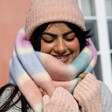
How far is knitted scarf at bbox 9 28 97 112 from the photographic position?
150 cm

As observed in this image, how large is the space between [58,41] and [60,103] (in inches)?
15.8

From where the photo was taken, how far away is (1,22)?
7.78ft

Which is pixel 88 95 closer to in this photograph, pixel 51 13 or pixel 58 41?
pixel 58 41

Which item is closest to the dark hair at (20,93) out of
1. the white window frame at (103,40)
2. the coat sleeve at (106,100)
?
the coat sleeve at (106,100)

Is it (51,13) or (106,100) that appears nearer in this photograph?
(51,13)

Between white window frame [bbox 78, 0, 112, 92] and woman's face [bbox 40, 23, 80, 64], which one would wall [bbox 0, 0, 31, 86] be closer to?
woman's face [bbox 40, 23, 80, 64]

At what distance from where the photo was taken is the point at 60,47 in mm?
1514

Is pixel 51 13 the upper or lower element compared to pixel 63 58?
upper

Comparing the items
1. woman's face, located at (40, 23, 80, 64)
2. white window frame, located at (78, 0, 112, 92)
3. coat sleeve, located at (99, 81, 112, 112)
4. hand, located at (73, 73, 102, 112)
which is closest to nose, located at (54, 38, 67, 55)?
woman's face, located at (40, 23, 80, 64)

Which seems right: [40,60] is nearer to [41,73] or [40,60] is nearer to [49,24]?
[41,73]

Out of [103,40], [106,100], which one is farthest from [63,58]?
[103,40]

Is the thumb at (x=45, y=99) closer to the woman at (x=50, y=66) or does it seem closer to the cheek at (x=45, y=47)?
the woman at (x=50, y=66)

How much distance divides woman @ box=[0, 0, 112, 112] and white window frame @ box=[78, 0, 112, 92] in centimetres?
141

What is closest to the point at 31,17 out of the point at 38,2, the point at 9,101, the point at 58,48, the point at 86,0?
the point at 38,2
